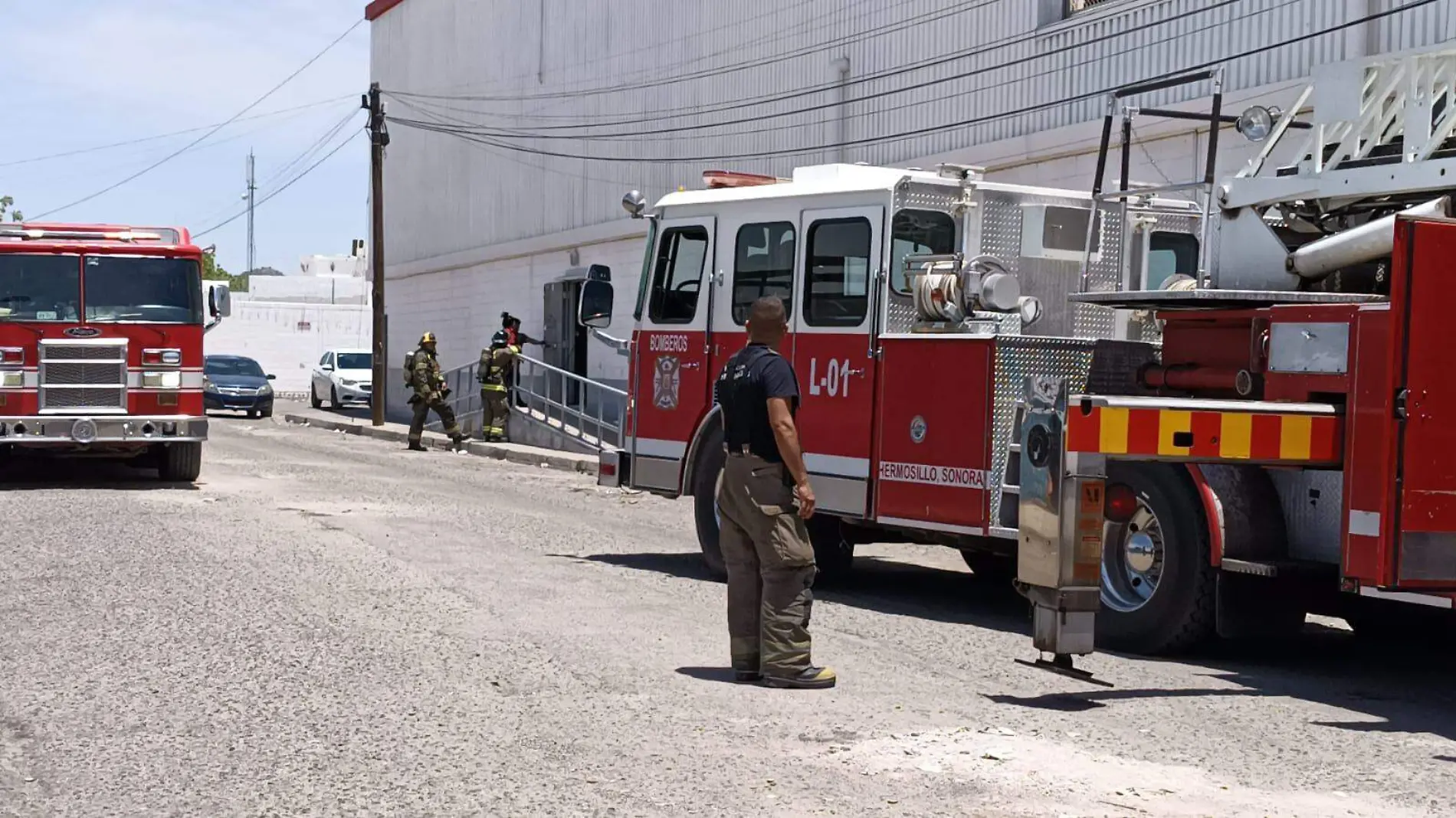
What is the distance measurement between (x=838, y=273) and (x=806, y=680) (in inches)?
151

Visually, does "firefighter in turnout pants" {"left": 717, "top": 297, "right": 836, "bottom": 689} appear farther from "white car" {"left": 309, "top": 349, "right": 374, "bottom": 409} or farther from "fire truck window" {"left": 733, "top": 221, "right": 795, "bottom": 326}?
"white car" {"left": 309, "top": 349, "right": 374, "bottom": 409}

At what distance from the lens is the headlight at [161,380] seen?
17.9 metres

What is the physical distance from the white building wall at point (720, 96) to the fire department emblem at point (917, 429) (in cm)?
784

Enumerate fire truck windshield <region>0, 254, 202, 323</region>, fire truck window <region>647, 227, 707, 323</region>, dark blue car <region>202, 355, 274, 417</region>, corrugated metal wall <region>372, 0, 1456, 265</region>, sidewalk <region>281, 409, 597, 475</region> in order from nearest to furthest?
fire truck window <region>647, 227, 707, 323</region> < fire truck windshield <region>0, 254, 202, 323</region> < corrugated metal wall <region>372, 0, 1456, 265</region> < sidewalk <region>281, 409, 597, 475</region> < dark blue car <region>202, 355, 274, 417</region>

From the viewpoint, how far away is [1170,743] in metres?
6.86

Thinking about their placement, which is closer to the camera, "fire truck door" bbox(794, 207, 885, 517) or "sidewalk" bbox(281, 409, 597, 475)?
"fire truck door" bbox(794, 207, 885, 517)

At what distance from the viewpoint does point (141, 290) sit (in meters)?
18.0

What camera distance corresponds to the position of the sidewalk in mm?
24844

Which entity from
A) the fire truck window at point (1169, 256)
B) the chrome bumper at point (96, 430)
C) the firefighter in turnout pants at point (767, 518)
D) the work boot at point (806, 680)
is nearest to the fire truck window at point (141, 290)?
the chrome bumper at point (96, 430)

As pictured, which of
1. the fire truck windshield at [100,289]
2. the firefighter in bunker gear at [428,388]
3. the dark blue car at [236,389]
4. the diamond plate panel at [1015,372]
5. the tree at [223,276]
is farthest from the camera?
the tree at [223,276]

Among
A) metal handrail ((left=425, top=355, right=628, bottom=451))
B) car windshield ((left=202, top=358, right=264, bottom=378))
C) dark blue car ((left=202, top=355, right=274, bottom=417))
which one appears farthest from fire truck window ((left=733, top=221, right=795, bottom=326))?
car windshield ((left=202, top=358, right=264, bottom=378))

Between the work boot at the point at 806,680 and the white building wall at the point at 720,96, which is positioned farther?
the white building wall at the point at 720,96

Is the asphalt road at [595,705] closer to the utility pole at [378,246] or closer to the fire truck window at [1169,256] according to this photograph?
the fire truck window at [1169,256]

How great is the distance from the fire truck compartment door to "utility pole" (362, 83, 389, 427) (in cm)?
2910
